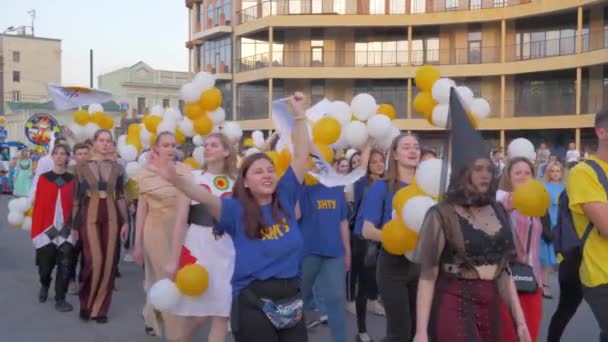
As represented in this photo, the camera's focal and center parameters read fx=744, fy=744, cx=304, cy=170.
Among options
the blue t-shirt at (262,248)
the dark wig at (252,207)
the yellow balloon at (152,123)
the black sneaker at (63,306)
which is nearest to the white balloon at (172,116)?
the yellow balloon at (152,123)

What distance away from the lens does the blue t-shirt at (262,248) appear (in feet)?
13.0

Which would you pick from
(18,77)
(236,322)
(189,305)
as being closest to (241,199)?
(236,322)

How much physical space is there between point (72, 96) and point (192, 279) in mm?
8052

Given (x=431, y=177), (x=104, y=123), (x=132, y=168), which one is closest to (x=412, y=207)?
(x=431, y=177)

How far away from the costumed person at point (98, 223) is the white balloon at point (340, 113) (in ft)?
8.05

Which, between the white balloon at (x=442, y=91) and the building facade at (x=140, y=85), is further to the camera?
the building facade at (x=140, y=85)

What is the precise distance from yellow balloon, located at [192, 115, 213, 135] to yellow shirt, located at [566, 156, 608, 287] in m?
4.41

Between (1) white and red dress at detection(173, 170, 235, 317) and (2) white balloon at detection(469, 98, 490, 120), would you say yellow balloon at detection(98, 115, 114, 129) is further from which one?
(2) white balloon at detection(469, 98, 490, 120)

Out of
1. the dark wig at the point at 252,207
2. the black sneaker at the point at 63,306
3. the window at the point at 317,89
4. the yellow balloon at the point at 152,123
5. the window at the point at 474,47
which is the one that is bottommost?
the black sneaker at the point at 63,306

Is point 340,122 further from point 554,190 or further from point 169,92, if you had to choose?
point 169,92

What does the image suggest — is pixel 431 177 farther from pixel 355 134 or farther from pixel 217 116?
pixel 217 116

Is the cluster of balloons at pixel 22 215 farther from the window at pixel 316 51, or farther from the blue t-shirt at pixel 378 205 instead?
the window at pixel 316 51

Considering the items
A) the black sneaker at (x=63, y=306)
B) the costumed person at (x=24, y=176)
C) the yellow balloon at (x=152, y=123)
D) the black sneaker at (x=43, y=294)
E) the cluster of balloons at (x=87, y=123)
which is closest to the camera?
the black sneaker at (x=63, y=306)

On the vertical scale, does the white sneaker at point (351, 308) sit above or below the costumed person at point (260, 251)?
below
